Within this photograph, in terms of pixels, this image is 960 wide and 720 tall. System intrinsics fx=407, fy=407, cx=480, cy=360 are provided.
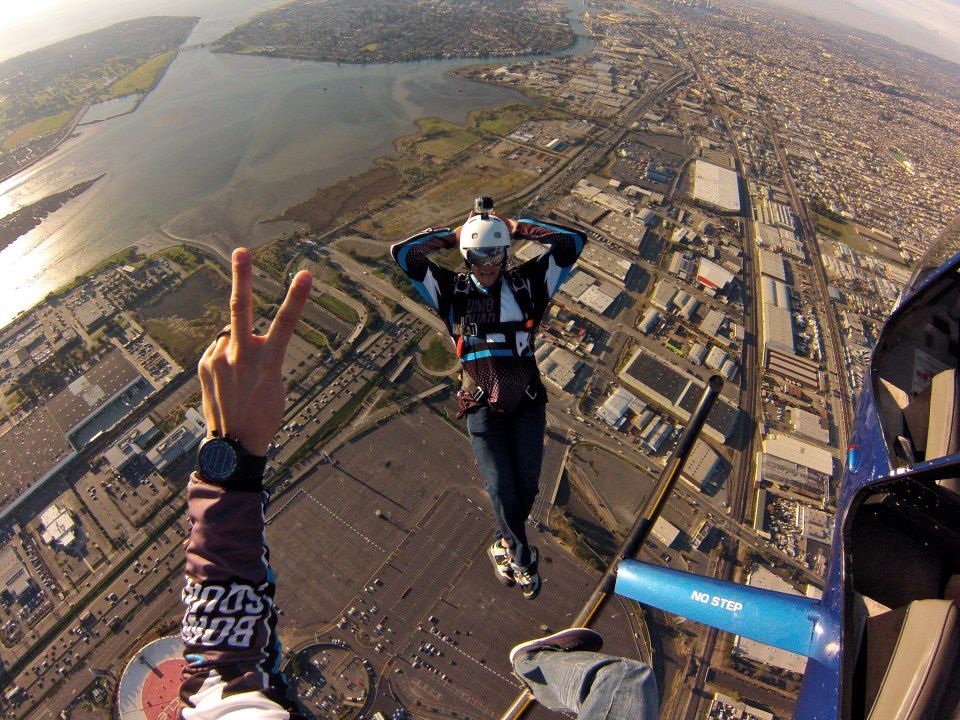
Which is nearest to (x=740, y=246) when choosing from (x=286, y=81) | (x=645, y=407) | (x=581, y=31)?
(x=645, y=407)

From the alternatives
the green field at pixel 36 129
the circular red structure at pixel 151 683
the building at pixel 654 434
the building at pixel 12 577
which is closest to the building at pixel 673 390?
the building at pixel 654 434

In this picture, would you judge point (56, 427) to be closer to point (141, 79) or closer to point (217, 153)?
point (217, 153)

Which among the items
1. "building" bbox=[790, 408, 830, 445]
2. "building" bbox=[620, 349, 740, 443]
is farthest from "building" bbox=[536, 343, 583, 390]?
"building" bbox=[790, 408, 830, 445]

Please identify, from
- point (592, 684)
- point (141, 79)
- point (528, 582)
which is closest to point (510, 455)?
point (528, 582)

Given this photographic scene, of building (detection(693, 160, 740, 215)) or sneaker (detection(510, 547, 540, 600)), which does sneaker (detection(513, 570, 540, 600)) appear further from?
building (detection(693, 160, 740, 215))

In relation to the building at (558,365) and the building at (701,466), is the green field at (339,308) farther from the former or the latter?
the building at (701,466)

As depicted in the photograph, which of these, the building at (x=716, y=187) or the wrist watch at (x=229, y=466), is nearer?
the wrist watch at (x=229, y=466)
